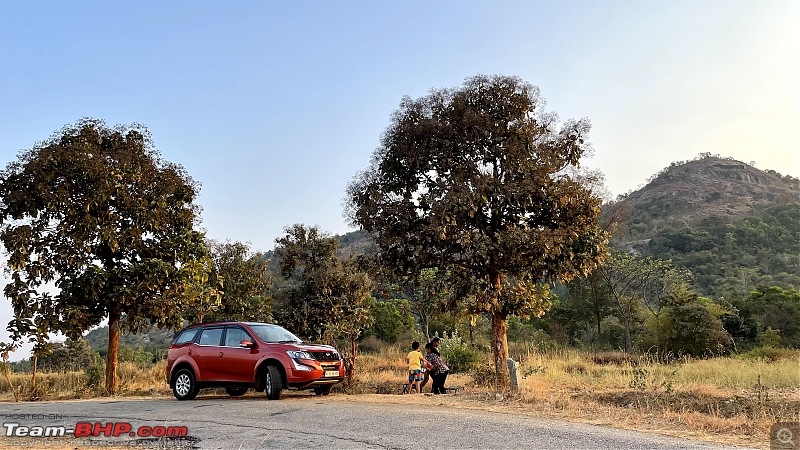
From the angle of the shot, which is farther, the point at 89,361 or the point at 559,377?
the point at 89,361

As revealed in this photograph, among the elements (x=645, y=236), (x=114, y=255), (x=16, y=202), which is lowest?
(x=114, y=255)

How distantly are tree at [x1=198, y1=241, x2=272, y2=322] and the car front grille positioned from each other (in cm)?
809

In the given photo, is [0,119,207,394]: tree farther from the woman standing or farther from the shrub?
the shrub

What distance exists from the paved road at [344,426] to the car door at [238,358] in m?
0.74

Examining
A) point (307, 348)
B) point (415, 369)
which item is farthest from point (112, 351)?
point (415, 369)

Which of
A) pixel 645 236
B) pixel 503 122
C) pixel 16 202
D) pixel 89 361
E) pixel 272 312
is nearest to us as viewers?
pixel 503 122

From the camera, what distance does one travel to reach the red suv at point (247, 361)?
13.6 meters

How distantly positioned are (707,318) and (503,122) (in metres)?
20.3

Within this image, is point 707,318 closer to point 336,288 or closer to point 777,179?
point 336,288

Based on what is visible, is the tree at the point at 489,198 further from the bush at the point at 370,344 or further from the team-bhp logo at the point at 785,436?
the bush at the point at 370,344

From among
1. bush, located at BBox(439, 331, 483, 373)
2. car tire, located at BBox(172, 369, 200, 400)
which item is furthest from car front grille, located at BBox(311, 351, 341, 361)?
bush, located at BBox(439, 331, 483, 373)

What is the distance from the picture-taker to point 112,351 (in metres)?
19.6

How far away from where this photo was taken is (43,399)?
61.2 feet

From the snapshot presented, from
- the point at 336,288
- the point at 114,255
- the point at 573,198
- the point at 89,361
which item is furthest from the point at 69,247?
the point at 89,361
